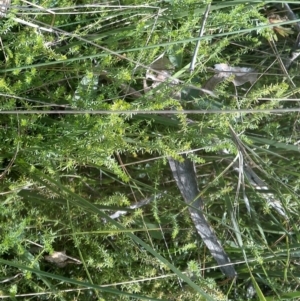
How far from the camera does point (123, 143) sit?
2.77ft

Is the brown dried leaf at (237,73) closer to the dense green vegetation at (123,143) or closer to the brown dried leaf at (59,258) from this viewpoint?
the dense green vegetation at (123,143)

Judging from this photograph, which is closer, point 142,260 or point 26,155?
point 26,155

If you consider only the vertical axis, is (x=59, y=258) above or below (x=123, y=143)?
below

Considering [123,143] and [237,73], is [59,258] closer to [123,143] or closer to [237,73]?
[123,143]

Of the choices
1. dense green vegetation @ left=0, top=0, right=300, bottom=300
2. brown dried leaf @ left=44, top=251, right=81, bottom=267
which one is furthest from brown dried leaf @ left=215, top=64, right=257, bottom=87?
brown dried leaf @ left=44, top=251, right=81, bottom=267

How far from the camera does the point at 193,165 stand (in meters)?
1.04

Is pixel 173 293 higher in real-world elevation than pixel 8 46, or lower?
lower

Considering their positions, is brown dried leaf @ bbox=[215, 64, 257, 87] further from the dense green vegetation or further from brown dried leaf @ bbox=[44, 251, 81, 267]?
brown dried leaf @ bbox=[44, 251, 81, 267]

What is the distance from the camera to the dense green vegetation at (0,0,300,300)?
85 centimetres

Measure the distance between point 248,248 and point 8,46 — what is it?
0.67m

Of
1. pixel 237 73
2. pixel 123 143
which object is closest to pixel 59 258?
pixel 123 143

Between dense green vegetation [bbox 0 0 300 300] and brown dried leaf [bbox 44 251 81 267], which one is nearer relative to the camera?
dense green vegetation [bbox 0 0 300 300]

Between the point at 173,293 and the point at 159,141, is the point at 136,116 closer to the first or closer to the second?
the point at 159,141

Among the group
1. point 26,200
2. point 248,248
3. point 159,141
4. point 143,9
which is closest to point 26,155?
point 26,200
